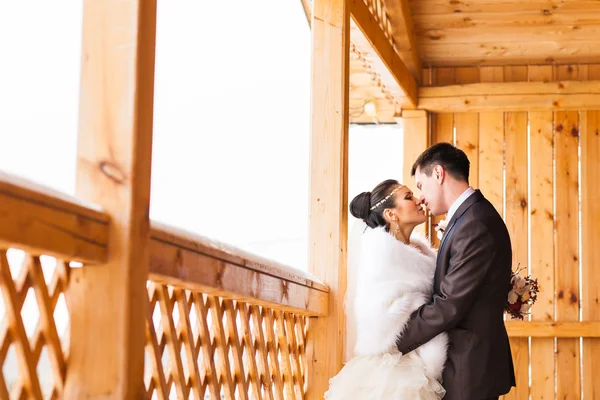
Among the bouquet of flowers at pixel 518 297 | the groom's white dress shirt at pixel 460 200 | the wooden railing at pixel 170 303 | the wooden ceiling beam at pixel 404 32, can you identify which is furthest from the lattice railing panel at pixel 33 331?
the wooden ceiling beam at pixel 404 32

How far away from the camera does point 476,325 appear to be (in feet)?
9.95

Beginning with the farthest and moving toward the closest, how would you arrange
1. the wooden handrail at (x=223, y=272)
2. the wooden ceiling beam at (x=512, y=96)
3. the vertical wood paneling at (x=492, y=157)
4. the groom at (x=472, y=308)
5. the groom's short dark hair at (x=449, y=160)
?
the vertical wood paneling at (x=492, y=157)
the wooden ceiling beam at (x=512, y=96)
the groom's short dark hair at (x=449, y=160)
the groom at (x=472, y=308)
the wooden handrail at (x=223, y=272)

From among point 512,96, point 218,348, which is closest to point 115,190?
point 218,348

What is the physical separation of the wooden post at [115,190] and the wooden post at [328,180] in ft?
6.30

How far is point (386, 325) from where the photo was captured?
3111mm

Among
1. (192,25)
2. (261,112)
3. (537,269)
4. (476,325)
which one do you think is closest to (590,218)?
(537,269)

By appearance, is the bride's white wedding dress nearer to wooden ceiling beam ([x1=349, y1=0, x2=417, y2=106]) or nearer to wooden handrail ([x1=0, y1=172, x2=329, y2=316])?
wooden handrail ([x1=0, y1=172, x2=329, y2=316])

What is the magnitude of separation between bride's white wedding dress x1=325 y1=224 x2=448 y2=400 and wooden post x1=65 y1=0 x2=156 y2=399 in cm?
167

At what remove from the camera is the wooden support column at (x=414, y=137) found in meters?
5.70

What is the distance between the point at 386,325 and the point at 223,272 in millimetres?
1153

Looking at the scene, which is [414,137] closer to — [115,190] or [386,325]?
[386,325]

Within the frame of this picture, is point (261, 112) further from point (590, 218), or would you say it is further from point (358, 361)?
point (358, 361)

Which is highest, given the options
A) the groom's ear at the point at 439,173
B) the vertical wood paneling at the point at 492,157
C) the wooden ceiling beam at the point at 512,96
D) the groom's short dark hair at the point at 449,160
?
the wooden ceiling beam at the point at 512,96

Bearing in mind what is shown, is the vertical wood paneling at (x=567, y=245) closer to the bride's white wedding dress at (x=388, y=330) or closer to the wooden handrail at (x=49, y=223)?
the bride's white wedding dress at (x=388, y=330)
